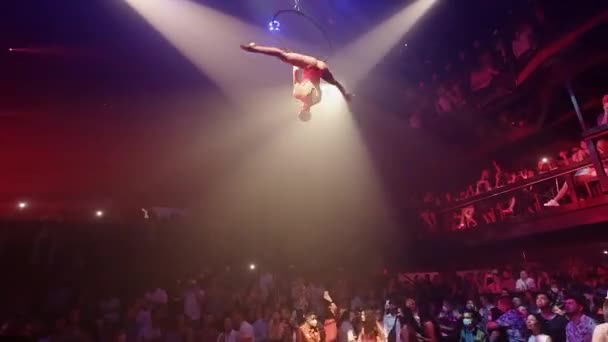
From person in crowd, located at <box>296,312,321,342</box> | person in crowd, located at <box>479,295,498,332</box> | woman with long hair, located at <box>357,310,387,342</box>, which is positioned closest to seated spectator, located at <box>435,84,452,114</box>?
person in crowd, located at <box>479,295,498,332</box>

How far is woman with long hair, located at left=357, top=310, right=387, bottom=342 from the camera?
695cm

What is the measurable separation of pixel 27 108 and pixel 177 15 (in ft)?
10.2

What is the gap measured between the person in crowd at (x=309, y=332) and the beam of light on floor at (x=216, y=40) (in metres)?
4.83

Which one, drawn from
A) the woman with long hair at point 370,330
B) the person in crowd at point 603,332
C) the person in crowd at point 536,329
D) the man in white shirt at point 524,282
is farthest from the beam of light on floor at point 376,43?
the person in crowd at point 603,332

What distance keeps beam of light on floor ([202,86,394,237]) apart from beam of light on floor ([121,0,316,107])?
2126mm

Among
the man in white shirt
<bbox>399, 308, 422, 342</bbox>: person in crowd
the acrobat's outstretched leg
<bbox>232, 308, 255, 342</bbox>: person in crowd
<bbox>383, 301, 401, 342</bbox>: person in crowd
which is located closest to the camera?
the acrobat's outstretched leg

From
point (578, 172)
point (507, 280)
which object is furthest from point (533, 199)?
point (507, 280)

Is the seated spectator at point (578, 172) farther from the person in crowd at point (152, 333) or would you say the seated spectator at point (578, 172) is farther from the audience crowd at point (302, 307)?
the person in crowd at point (152, 333)

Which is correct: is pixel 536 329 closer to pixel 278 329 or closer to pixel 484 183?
pixel 278 329

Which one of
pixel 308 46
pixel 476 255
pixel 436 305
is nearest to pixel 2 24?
pixel 308 46

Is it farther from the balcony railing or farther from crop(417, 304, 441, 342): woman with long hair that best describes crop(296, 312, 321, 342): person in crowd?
the balcony railing

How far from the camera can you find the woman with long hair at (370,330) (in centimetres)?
695

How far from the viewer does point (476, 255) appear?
1145cm

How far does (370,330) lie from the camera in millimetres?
6977
